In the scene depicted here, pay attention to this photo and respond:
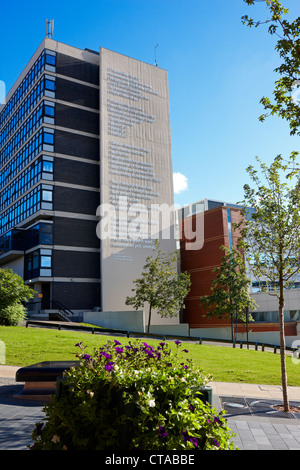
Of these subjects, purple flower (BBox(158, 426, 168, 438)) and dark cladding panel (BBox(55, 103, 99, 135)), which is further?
dark cladding panel (BBox(55, 103, 99, 135))

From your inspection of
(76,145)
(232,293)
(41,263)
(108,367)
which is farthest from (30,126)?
(108,367)

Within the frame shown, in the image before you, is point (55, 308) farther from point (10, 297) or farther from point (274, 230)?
point (274, 230)

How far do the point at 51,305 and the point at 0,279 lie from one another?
16.2 m

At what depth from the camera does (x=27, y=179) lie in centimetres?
4622

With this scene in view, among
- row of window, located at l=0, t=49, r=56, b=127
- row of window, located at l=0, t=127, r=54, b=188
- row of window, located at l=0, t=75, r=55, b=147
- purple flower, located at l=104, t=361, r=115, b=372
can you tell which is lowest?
purple flower, located at l=104, t=361, r=115, b=372

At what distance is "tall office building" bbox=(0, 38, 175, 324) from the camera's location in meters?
41.8

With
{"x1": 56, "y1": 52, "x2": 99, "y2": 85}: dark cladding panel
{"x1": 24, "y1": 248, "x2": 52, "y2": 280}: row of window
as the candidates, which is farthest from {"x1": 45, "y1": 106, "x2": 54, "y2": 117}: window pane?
{"x1": 24, "y1": 248, "x2": 52, "y2": 280}: row of window

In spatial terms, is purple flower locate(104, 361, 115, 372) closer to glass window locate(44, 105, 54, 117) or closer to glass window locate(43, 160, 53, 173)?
glass window locate(43, 160, 53, 173)

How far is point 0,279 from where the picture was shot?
24141mm

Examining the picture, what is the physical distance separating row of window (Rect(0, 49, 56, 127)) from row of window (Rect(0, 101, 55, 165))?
412 centimetres

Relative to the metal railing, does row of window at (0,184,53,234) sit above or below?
above

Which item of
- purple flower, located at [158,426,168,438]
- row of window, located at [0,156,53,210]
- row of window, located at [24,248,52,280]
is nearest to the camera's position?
purple flower, located at [158,426,168,438]

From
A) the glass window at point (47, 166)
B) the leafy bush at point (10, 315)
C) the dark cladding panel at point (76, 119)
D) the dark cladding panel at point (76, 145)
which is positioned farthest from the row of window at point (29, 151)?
the leafy bush at point (10, 315)
